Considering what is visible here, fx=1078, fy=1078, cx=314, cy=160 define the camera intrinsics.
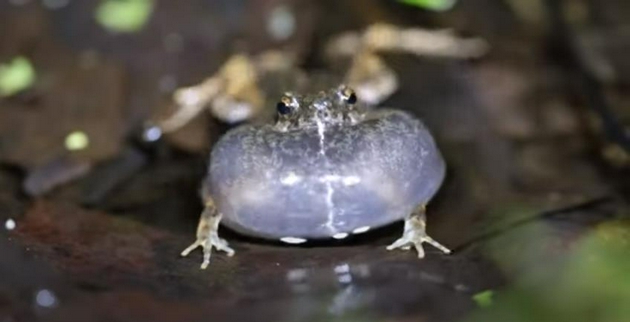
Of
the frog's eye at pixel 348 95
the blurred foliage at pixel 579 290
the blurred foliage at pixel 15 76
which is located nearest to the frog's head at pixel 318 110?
the frog's eye at pixel 348 95

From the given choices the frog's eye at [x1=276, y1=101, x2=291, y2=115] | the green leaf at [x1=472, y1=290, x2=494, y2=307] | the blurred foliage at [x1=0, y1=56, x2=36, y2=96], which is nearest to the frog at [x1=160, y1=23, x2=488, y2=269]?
the frog's eye at [x1=276, y1=101, x2=291, y2=115]

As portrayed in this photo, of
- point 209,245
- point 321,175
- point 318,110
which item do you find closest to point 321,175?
point 321,175

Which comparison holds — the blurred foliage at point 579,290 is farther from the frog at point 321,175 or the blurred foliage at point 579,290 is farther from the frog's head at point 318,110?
the frog's head at point 318,110

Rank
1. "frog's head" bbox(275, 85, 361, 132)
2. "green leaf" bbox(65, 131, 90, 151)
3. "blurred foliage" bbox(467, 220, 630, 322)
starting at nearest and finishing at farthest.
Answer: "blurred foliage" bbox(467, 220, 630, 322) → "frog's head" bbox(275, 85, 361, 132) → "green leaf" bbox(65, 131, 90, 151)

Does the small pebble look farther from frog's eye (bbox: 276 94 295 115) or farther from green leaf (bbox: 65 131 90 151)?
green leaf (bbox: 65 131 90 151)

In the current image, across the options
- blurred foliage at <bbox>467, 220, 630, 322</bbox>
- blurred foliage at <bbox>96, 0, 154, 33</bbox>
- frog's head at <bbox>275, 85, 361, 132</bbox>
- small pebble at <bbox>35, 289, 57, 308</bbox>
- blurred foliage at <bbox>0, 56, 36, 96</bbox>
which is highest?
blurred foliage at <bbox>96, 0, 154, 33</bbox>
